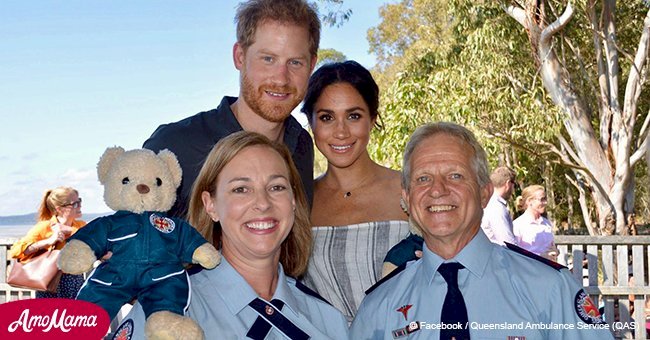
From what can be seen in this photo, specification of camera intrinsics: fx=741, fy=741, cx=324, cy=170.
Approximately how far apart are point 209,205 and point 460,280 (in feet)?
3.03

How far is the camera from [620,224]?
15688 mm

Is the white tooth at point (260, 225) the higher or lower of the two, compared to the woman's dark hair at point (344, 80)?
lower

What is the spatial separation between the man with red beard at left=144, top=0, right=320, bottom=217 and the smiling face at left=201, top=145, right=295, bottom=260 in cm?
81

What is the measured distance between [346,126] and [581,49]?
1583 cm

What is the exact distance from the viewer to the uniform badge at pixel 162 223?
2355 mm

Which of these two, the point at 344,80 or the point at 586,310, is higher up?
the point at 344,80

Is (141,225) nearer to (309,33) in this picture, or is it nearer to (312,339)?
(312,339)

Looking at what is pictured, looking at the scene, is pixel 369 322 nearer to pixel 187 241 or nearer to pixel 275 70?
pixel 187 241

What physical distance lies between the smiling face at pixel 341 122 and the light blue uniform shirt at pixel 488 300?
43.0 inches

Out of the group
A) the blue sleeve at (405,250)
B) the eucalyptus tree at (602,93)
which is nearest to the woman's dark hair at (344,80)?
the blue sleeve at (405,250)

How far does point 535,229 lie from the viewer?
8367 millimetres

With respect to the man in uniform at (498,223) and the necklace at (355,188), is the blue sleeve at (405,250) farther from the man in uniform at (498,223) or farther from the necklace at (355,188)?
the man in uniform at (498,223)

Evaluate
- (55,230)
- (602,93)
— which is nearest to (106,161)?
(55,230)

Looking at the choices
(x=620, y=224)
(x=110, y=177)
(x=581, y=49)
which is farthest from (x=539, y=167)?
(x=110, y=177)
